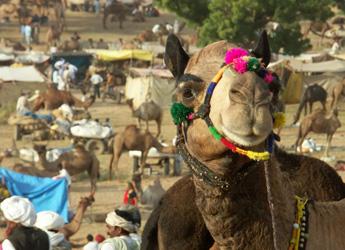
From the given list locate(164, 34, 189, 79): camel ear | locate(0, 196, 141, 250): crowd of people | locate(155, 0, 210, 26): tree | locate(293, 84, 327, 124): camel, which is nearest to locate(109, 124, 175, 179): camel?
locate(293, 84, 327, 124): camel

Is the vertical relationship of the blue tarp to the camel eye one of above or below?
below

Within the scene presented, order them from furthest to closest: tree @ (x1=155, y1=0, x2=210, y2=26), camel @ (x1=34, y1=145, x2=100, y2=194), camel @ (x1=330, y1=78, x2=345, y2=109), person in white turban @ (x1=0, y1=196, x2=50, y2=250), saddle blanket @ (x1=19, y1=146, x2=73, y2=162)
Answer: tree @ (x1=155, y1=0, x2=210, y2=26)
camel @ (x1=330, y1=78, x2=345, y2=109)
saddle blanket @ (x1=19, y1=146, x2=73, y2=162)
camel @ (x1=34, y1=145, x2=100, y2=194)
person in white turban @ (x1=0, y1=196, x2=50, y2=250)

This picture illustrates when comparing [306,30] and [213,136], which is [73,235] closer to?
[213,136]

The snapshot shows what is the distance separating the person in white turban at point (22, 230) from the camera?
712 centimetres

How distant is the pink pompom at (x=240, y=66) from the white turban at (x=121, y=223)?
163 inches

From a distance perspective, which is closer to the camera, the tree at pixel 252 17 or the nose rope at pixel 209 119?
the nose rope at pixel 209 119

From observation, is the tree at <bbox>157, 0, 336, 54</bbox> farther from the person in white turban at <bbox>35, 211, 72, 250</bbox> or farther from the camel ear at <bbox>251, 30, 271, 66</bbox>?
the camel ear at <bbox>251, 30, 271, 66</bbox>

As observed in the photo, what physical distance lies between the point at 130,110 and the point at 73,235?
1821 centimetres

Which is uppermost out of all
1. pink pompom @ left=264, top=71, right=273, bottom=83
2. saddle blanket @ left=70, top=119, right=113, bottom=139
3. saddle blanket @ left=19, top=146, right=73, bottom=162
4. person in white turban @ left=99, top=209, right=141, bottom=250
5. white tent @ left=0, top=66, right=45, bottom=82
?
pink pompom @ left=264, top=71, right=273, bottom=83

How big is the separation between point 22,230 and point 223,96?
399 cm

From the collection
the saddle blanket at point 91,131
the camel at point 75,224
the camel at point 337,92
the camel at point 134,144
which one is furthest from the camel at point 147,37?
the camel at point 75,224

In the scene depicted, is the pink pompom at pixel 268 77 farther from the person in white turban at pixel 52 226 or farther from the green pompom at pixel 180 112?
the person in white turban at pixel 52 226

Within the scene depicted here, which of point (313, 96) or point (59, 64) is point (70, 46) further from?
point (313, 96)

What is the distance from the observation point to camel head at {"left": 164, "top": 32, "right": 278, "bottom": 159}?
3426 mm
